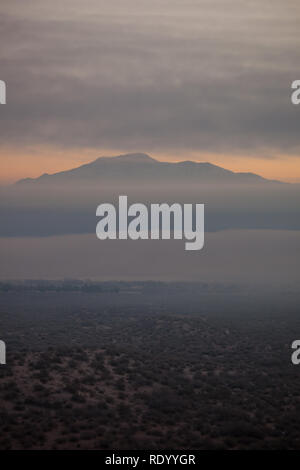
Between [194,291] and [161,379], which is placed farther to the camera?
[194,291]

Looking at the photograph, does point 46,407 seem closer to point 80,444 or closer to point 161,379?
point 80,444

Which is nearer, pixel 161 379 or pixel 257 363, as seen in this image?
pixel 161 379

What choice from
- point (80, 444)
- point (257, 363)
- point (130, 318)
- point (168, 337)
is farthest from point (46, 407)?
point (130, 318)

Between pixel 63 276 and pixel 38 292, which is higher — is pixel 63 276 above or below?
above

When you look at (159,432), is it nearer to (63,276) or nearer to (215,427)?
(215,427)

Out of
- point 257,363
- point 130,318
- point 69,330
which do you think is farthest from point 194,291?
point 257,363

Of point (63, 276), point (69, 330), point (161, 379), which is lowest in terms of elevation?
point (161, 379)
